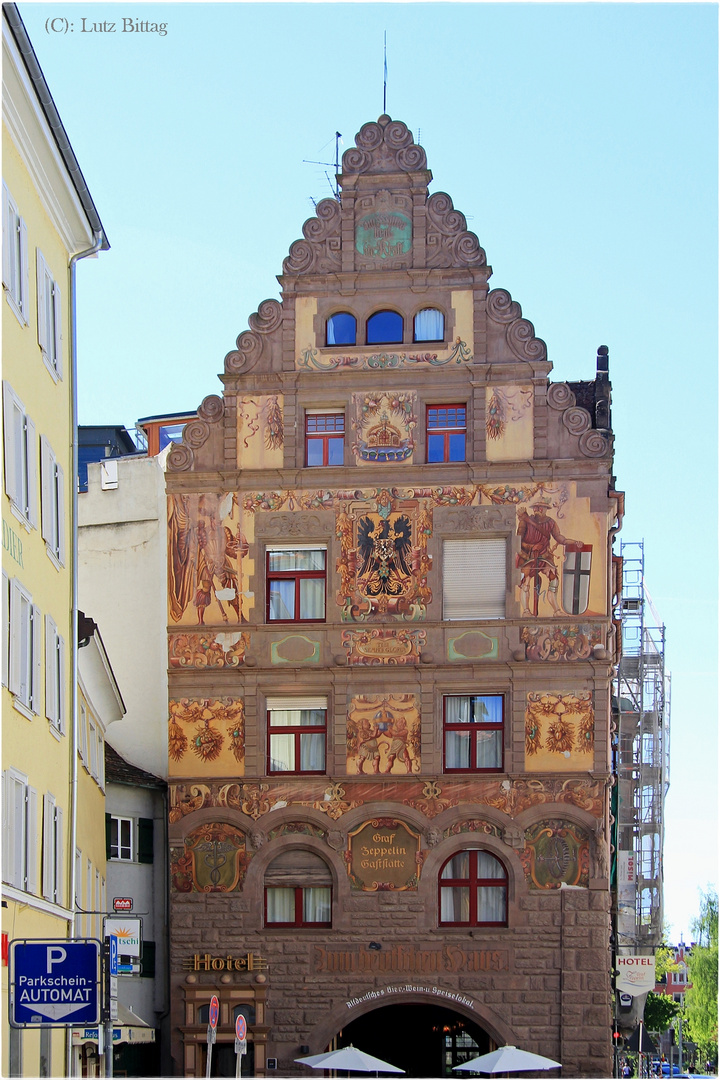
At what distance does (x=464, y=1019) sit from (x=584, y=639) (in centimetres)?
900

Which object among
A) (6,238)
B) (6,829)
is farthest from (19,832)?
(6,238)

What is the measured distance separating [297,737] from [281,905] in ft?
10.9

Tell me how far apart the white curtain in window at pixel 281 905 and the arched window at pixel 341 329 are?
11.2 m

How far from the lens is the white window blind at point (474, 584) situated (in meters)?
35.8

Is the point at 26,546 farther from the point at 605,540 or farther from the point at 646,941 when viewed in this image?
the point at 646,941

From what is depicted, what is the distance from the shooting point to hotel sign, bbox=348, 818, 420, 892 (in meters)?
34.9

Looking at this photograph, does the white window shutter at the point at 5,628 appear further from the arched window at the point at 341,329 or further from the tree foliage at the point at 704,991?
the tree foliage at the point at 704,991

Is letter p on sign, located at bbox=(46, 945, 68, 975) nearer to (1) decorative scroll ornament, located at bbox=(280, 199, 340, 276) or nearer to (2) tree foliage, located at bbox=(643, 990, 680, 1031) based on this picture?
(1) decorative scroll ornament, located at bbox=(280, 199, 340, 276)

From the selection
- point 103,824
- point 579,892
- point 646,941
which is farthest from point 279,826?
point 646,941

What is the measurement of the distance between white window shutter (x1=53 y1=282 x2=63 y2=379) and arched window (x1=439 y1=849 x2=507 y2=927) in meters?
13.6

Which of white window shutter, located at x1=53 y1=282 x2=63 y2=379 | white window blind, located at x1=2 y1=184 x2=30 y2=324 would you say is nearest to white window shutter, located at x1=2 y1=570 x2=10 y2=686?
white window blind, located at x1=2 y1=184 x2=30 y2=324

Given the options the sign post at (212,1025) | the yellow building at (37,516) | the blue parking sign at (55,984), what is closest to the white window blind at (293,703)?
the sign post at (212,1025)

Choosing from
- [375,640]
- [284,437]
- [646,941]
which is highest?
[284,437]

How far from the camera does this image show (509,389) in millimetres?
36312
